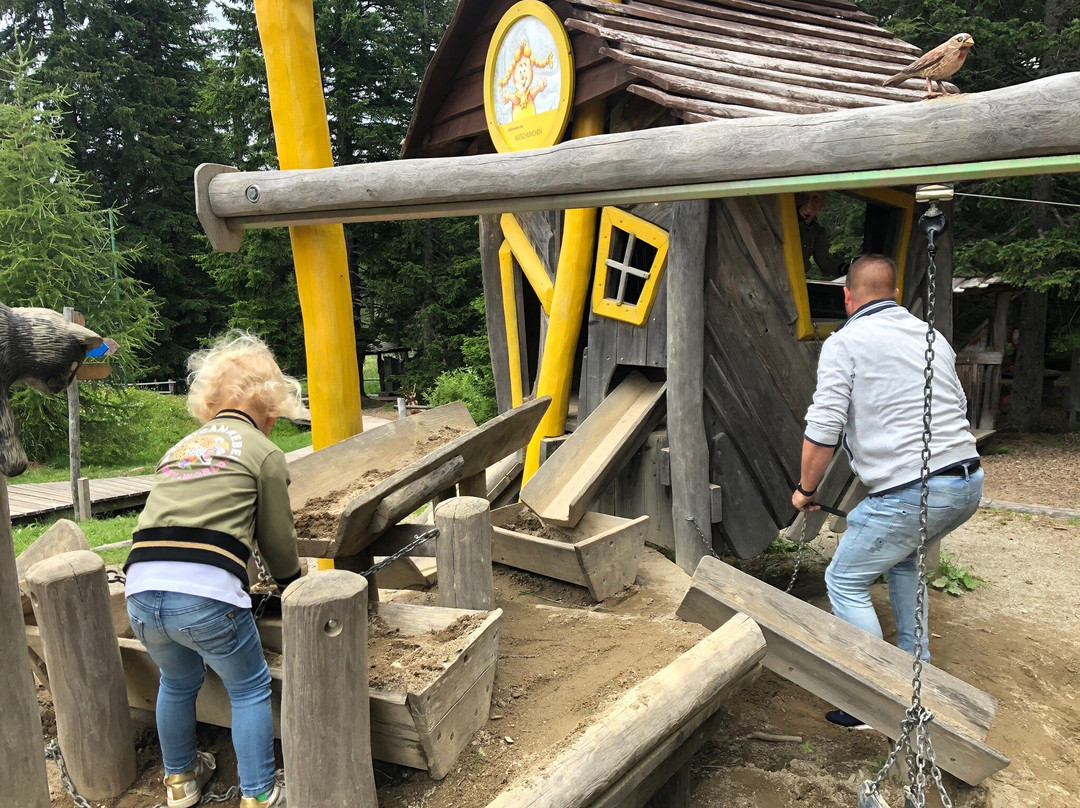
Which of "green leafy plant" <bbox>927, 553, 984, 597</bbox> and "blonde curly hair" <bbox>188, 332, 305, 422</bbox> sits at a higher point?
"blonde curly hair" <bbox>188, 332, 305, 422</bbox>

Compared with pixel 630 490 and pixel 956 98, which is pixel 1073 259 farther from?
pixel 956 98

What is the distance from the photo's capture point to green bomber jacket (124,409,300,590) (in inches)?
90.7

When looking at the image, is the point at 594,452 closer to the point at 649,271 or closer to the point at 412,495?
the point at 649,271

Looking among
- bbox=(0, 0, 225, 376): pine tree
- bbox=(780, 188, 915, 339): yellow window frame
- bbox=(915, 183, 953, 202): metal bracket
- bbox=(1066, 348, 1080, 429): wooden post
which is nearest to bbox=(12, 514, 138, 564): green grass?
bbox=(780, 188, 915, 339): yellow window frame

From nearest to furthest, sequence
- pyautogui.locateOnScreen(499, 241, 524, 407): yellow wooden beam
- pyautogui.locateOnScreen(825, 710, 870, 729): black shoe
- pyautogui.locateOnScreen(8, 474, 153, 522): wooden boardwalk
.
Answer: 1. pyautogui.locateOnScreen(825, 710, 870, 729): black shoe
2. pyautogui.locateOnScreen(499, 241, 524, 407): yellow wooden beam
3. pyautogui.locateOnScreen(8, 474, 153, 522): wooden boardwalk

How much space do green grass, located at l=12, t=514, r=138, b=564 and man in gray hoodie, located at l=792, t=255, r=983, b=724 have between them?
5.74 metres

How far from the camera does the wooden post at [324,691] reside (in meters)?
2.04

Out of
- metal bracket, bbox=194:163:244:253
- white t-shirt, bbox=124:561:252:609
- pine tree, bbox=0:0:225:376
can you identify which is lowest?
white t-shirt, bbox=124:561:252:609

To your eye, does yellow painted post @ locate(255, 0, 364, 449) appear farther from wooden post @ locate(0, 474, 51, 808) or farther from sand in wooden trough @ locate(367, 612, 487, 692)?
wooden post @ locate(0, 474, 51, 808)

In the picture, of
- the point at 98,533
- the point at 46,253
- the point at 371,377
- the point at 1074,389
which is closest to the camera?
the point at 98,533

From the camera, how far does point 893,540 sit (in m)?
3.14

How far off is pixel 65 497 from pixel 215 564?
8669 millimetres

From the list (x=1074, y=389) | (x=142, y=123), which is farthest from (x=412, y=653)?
(x=142, y=123)

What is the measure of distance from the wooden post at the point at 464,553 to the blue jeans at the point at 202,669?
2.55 feet
